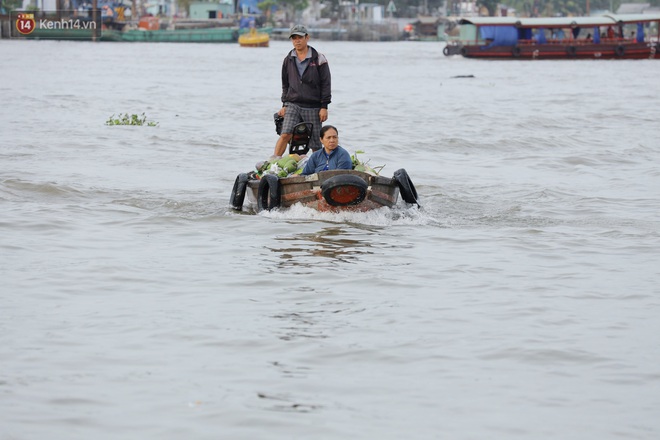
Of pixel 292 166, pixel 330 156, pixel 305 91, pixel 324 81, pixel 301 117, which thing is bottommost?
pixel 292 166

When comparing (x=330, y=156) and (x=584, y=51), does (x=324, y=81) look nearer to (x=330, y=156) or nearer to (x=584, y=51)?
(x=330, y=156)

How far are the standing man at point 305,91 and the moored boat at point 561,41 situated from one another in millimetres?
54345

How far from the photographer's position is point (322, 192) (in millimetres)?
11555

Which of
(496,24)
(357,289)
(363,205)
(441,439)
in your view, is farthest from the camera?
(496,24)

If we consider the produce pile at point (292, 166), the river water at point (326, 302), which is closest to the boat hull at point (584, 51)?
the river water at point (326, 302)

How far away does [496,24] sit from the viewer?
225 feet

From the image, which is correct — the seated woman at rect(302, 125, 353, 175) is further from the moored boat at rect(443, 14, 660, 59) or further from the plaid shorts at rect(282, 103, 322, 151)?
the moored boat at rect(443, 14, 660, 59)

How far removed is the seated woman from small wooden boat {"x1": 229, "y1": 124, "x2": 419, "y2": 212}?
205mm

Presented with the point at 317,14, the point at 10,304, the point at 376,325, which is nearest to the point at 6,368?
the point at 10,304

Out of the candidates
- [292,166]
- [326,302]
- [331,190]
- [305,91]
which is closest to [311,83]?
[305,91]

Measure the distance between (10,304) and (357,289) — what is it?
2.70 metres

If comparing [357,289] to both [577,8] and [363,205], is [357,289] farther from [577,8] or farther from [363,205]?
[577,8]

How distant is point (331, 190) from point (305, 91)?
2.01m

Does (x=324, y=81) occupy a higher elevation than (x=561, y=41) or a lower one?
lower
